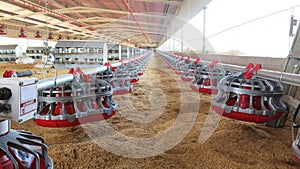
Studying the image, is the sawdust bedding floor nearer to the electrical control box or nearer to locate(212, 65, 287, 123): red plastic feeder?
locate(212, 65, 287, 123): red plastic feeder

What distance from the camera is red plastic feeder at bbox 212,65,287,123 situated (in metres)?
1.45

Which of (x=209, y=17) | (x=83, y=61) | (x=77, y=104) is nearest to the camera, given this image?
(x=77, y=104)

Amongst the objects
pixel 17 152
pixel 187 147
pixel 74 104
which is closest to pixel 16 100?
pixel 17 152

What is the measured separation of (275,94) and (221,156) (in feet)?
2.15

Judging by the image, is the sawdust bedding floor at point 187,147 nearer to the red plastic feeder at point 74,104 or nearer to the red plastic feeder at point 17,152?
the red plastic feeder at point 74,104

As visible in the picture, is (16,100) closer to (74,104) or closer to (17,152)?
(17,152)

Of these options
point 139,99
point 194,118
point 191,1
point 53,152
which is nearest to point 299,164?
point 194,118

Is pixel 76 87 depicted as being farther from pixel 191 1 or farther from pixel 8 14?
pixel 8 14

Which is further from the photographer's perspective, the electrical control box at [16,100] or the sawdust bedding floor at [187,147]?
the sawdust bedding floor at [187,147]

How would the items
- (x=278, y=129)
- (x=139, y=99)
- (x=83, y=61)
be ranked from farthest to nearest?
1. (x=83, y=61)
2. (x=139, y=99)
3. (x=278, y=129)

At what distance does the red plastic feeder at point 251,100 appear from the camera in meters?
1.45

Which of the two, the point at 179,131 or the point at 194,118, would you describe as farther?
the point at 194,118

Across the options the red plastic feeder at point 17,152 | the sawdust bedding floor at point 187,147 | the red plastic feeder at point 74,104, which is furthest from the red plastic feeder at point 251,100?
the red plastic feeder at point 17,152

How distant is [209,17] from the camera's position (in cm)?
636
